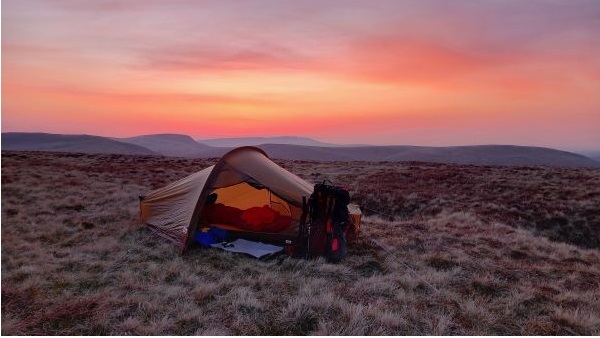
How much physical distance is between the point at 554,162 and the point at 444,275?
528 feet

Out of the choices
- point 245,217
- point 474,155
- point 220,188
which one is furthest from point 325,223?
point 474,155

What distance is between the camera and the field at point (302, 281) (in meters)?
6.19

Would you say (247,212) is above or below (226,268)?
above

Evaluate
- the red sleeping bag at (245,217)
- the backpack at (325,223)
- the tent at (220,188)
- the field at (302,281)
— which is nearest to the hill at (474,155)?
the field at (302,281)

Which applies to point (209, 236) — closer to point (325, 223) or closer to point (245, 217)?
point (245, 217)

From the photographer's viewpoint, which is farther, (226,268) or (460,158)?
(460,158)

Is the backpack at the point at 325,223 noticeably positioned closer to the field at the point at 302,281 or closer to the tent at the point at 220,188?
the field at the point at 302,281

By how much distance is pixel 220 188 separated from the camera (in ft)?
35.0

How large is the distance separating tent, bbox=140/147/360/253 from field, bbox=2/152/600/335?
1.64 feet

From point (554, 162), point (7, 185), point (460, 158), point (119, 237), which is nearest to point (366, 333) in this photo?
point (119, 237)

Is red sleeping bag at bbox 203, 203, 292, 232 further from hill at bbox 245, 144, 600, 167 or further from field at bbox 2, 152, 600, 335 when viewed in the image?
hill at bbox 245, 144, 600, 167

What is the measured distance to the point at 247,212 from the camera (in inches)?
447

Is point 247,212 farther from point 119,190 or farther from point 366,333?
point 119,190

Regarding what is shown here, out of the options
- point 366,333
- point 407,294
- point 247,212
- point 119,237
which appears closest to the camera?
point 366,333
